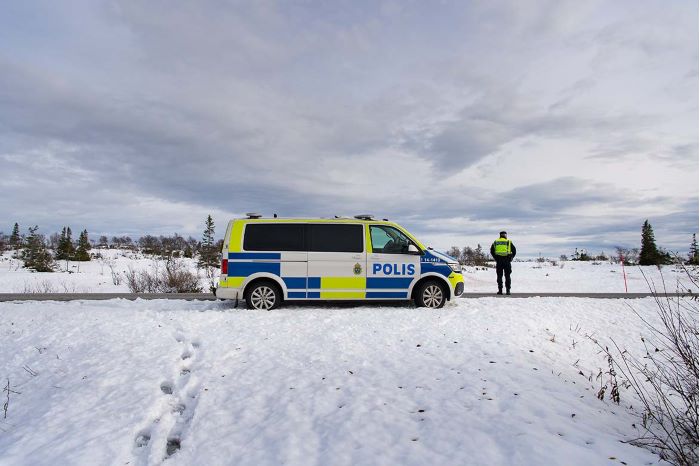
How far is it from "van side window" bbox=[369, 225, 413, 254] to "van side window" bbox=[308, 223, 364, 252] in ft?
1.10

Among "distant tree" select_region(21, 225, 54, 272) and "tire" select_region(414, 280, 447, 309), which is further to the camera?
"distant tree" select_region(21, 225, 54, 272)

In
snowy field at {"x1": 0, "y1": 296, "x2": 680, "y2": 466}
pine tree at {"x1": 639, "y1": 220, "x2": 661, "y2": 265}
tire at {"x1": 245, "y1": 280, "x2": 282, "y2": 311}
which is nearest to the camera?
snowy field at {"x1": 0, "y1": 296, "x2": 680, "y2": 466}

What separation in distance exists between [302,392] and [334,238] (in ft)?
18.3

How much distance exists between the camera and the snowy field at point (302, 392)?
402 cm

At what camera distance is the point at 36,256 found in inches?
1435

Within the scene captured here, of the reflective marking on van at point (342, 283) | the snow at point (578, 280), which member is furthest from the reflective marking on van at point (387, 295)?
the snow at point (578, 280)

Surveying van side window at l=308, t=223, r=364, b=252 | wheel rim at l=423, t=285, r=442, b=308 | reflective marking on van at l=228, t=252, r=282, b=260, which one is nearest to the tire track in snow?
reflective marking on van at l=228, t=252, r=282, b=260

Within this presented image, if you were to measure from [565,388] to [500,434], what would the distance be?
6.72 feet

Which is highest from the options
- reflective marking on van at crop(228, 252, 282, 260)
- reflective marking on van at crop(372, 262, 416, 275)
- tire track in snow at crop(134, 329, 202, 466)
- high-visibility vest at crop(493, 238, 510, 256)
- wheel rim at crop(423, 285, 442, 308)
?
high-visibility vest at crop(493, 238, 510, 256)

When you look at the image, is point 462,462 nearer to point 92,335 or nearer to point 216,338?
point 216,338

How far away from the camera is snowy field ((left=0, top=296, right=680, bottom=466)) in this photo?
4016 mm

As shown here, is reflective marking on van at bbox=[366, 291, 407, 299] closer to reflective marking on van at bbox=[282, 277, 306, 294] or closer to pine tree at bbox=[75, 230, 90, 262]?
reflective marking on van at bbox=[282, 277, 306, 294]

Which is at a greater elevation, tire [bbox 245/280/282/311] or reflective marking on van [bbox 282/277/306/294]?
reflective marking on van [bbox 282/277/306/294]

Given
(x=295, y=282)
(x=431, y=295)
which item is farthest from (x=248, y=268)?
(x=431, y=295)
